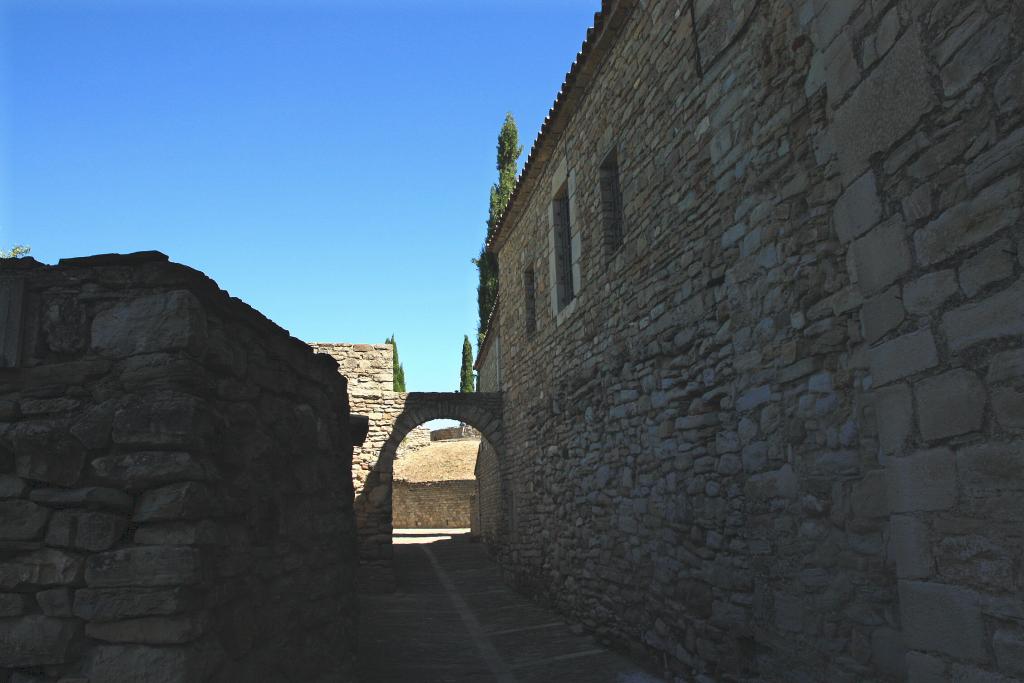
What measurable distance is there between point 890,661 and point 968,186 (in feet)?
7.99

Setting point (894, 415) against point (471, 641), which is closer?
point (894, 415)

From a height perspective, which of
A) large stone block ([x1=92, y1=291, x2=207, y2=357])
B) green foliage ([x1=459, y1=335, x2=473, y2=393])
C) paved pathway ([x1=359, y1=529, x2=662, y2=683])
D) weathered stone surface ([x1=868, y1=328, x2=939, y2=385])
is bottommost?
paved pathway ([x1=359, y1=529, x2=662, y2=683])

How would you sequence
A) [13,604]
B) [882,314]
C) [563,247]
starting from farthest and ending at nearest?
1. [563,247]
2. [13,604]
3. [882,314]

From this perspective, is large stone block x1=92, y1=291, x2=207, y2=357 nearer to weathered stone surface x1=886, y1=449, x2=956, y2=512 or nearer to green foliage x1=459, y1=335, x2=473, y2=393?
weathered stone surface x1=886, y1=449, x2=956, y2=512

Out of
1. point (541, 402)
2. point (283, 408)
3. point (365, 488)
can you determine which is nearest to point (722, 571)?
point (283, 408)

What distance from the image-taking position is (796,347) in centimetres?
425

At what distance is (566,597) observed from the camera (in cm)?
861

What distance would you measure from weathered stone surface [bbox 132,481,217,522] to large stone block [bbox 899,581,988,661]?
253 cm

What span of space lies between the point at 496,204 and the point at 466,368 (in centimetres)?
1192

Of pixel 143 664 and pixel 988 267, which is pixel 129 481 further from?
pixel 988 267

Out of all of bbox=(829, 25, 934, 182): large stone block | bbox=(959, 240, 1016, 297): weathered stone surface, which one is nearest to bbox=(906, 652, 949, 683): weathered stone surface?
bbox=(959, 240, 1016, 297): weathered stone surface

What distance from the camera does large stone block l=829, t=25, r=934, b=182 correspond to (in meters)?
2.34

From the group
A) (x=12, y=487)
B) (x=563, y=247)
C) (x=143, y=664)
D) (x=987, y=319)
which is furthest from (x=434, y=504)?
(x=987, y=319)

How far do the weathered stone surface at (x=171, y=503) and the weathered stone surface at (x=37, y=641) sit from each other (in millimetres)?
444
